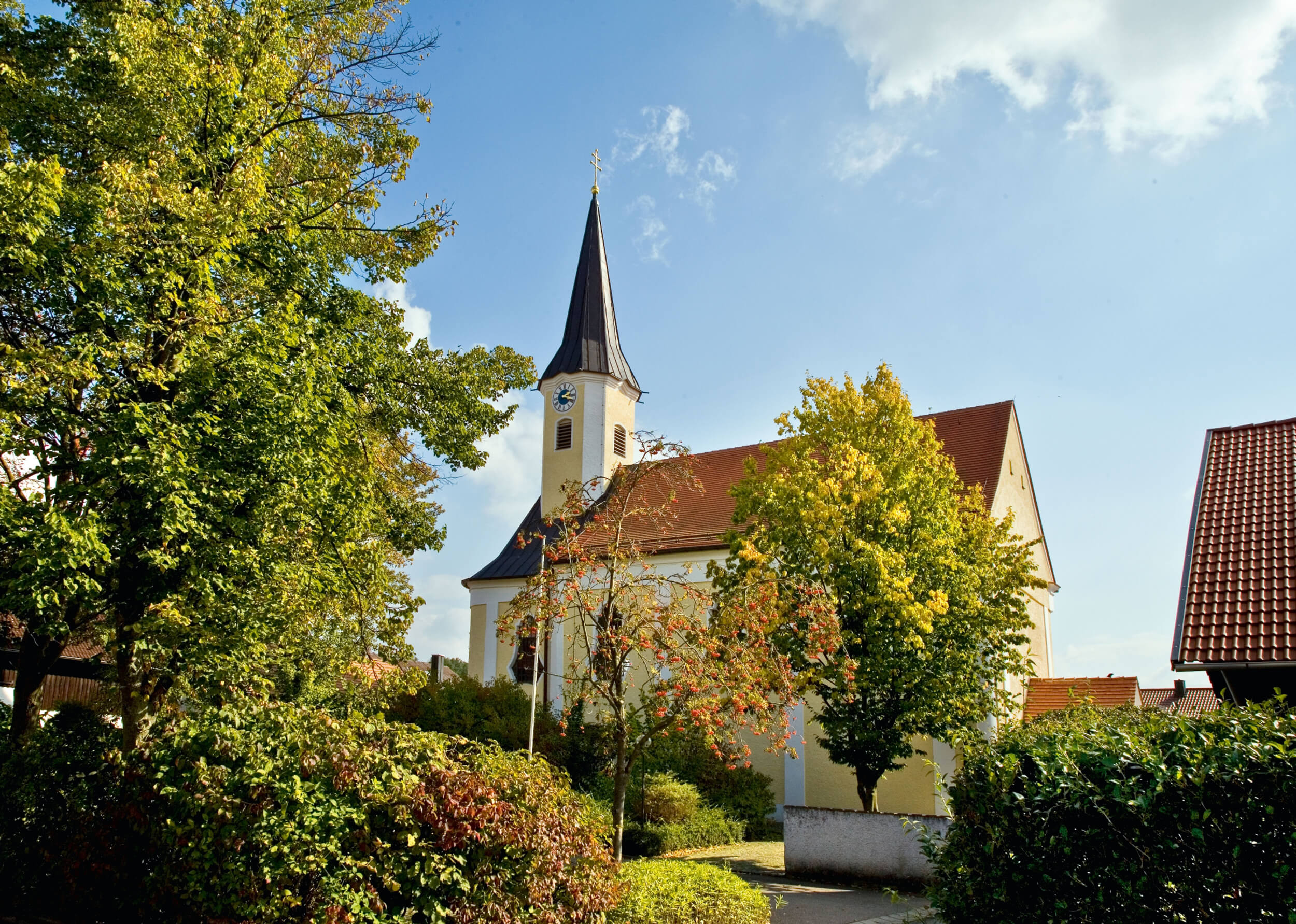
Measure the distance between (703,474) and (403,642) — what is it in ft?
57.7

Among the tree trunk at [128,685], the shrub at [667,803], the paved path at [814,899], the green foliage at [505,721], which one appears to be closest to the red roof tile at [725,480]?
the green foliage at [505,721]

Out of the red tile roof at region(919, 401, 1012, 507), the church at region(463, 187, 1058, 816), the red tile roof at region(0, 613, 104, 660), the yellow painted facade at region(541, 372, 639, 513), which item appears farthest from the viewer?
the yellow painted facade at region(541, 372, 639, 513)

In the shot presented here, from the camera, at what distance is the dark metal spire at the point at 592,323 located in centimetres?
3039

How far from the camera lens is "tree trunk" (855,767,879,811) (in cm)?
1574

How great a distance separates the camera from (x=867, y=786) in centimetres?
1587

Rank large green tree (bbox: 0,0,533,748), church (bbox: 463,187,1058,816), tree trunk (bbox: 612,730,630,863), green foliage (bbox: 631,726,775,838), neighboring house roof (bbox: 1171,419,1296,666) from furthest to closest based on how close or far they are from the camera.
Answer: church (bbox: 463,187,1058,816) < green foliage (bbox: 631,726,775,838) < neighboring house roof (bbox: 1171,419,1296,666) < tree trunk (bbox: 612,730,630,863) < large green tree (bbox: 0,0,533,748)

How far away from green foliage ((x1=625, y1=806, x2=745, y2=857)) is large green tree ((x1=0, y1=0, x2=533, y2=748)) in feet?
20.9

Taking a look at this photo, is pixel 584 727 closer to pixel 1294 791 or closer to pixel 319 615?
pixel 319 615

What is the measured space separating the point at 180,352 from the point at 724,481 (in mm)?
19687

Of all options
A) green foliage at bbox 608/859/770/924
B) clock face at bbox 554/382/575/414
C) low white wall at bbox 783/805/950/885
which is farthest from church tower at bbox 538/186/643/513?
green foliage at bbox 608/859/770/924

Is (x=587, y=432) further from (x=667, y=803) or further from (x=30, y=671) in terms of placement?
(x=30, y=671)

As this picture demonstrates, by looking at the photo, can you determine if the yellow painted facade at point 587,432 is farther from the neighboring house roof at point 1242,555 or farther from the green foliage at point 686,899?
the green foliage at point 686,899

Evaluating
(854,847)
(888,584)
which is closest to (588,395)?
(888,584)

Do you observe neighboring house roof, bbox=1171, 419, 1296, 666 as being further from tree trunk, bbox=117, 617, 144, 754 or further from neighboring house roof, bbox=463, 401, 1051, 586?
tree trunk, bbox=117, 617, 144, 754
